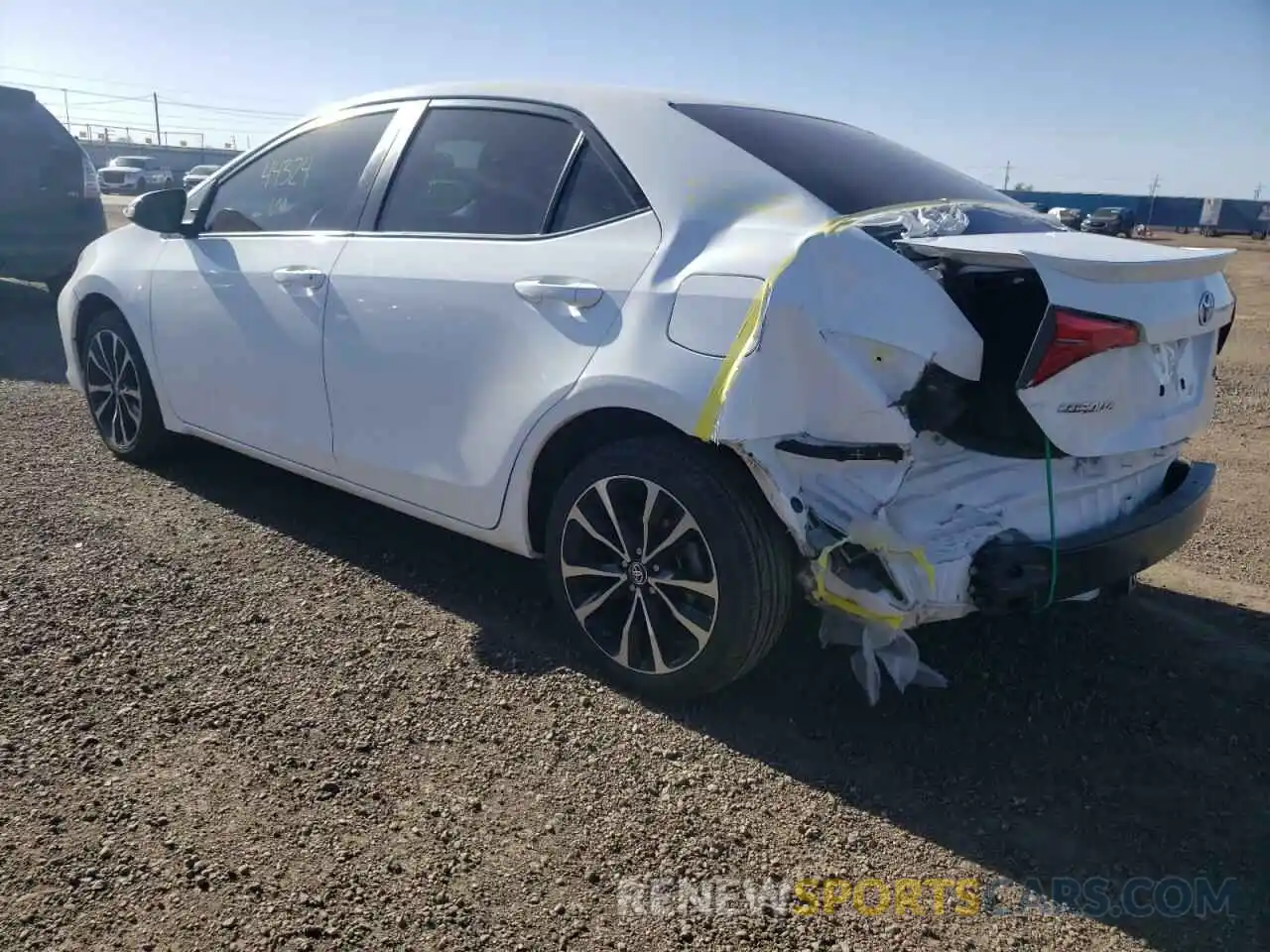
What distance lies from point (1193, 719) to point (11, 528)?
14.2 ft

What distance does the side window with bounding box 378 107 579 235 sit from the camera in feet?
10.5

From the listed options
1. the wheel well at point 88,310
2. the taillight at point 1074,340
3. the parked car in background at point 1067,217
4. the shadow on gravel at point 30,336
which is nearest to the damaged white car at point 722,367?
the taillight at point 1074,340

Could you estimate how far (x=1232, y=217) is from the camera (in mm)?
49406

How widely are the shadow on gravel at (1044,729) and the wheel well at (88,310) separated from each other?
1.88 metres

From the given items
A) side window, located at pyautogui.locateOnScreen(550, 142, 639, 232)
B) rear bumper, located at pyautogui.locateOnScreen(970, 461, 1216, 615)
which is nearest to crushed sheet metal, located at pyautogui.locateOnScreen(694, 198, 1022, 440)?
rear bumper, located at pyautogui.locateOnScreen(970, 461, 1216, 615)

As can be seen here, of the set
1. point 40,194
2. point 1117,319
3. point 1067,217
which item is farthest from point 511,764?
point 1067,217

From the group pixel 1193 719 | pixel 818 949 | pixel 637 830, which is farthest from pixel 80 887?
pixel 1193 719


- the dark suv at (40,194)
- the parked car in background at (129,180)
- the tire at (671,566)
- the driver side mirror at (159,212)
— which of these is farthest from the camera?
the parked car in background at (129,180)

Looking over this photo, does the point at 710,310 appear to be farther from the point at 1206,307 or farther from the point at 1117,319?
the point at 1206,307

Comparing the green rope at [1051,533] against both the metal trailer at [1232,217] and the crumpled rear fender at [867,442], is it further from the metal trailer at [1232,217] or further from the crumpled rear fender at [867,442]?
the metal trailer at [1232,217]

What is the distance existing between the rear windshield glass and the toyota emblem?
552mm

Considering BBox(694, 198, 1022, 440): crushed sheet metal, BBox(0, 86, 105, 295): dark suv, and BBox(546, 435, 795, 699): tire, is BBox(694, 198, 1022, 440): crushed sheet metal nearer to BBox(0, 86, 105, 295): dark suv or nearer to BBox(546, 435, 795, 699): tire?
BBox(546, 435, 795, 699): tire

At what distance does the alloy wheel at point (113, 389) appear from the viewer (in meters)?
4.68

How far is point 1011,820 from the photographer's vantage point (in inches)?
99.1
